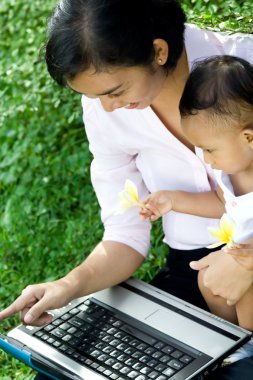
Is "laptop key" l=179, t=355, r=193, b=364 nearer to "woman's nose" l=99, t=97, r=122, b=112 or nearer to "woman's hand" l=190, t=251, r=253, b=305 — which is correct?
"woman's hand" l=190, t=251, r=253, b=305

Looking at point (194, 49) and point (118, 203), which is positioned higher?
point (194, 49)

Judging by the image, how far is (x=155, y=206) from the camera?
108 inches

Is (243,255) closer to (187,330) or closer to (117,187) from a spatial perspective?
(187,330)

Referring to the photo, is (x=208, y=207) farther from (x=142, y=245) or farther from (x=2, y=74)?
(x=2, y=74)

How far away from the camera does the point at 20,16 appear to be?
16.2ft

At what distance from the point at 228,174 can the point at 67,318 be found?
65 cm

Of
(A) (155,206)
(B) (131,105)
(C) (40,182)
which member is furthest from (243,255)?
(C) (40,182)

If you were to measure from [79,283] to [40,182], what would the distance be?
1.58 m

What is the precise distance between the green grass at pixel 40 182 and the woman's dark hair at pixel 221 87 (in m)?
1.31

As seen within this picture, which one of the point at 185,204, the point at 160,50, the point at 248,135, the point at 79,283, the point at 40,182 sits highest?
the point at 160,50

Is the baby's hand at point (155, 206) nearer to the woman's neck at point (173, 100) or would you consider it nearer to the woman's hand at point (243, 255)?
the woman's neck at point (173, 100)

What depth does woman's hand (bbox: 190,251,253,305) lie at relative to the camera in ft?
8.34

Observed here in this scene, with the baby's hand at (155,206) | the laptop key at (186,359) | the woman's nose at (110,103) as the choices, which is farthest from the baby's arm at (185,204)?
the laptop key at (186,359)

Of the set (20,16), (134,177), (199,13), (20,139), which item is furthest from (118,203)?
(20,16)
